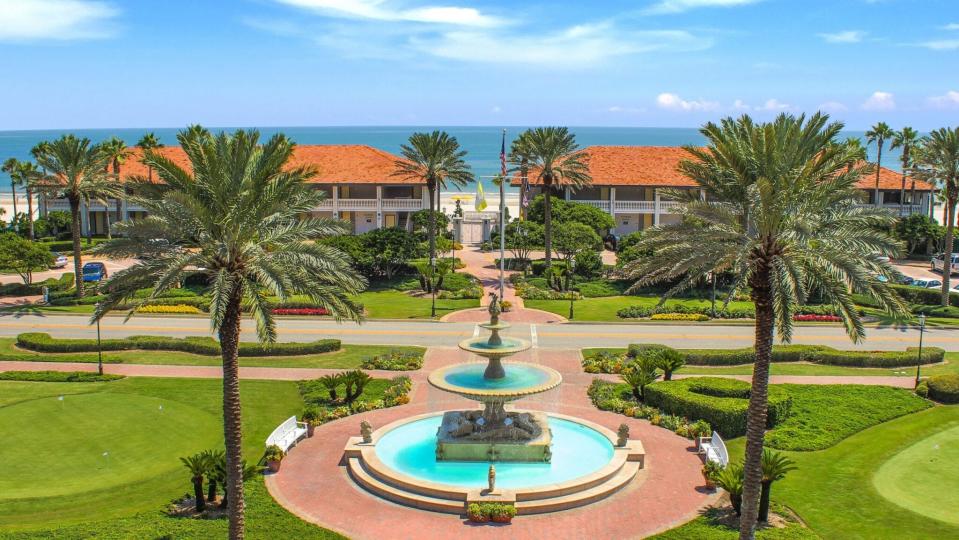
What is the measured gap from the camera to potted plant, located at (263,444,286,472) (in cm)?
2583

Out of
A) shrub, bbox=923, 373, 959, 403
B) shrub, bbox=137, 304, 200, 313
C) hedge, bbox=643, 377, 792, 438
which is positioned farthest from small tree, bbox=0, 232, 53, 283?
shrub, bbox=923, 373, 959, 403

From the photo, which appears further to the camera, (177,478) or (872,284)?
(177,478)

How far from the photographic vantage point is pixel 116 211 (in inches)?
3238

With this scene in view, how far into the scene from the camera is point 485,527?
72.7 ft

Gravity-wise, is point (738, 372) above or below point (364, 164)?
below

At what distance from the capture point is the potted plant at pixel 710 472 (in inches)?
954

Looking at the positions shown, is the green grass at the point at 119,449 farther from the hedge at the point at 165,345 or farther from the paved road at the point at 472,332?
the paved road at the point at 472,332

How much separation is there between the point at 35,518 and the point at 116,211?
2611 inches

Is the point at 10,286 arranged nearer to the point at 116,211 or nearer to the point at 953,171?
the point at 116,211

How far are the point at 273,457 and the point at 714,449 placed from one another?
1431 centimetres

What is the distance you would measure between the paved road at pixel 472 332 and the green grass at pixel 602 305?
2545mm

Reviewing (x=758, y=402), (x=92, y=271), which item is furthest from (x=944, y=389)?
(x=92, y=271)

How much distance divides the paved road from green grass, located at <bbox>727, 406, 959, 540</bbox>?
44.3 ft

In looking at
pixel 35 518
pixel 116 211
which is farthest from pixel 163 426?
pixel 116 211
